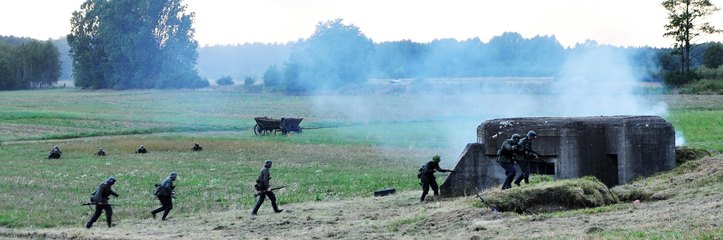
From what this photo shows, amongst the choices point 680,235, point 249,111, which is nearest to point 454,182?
point 680,235

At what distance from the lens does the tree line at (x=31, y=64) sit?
485 feet

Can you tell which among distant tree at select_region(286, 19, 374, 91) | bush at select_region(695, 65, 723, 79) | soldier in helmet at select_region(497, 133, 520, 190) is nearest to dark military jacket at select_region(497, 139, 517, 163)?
soldier in helmet at select_region(497, 133, 520, 190)

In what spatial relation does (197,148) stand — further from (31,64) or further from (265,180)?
(31,64)

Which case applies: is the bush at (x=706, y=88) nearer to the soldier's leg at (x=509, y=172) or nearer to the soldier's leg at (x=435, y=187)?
the soldier's leg at (x=435, y=187)

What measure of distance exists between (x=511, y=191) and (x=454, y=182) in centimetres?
455

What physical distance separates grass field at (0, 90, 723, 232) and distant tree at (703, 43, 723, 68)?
37.2 feet

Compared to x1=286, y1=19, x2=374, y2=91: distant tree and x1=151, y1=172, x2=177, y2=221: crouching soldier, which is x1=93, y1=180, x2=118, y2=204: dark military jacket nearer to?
x1=151, y1=172, x2=177, y2=221: crouching soldier

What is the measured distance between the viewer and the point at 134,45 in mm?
119938

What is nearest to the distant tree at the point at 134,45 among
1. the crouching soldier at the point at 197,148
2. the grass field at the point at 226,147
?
the grass field at the point at 226,147

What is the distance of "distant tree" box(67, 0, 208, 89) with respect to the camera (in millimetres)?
121562

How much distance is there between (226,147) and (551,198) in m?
30.5

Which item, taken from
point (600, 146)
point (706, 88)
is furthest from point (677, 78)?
point (600, 146)

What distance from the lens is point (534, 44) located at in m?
60.0

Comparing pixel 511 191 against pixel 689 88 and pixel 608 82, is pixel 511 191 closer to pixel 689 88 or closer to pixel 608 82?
pixel 608 82
